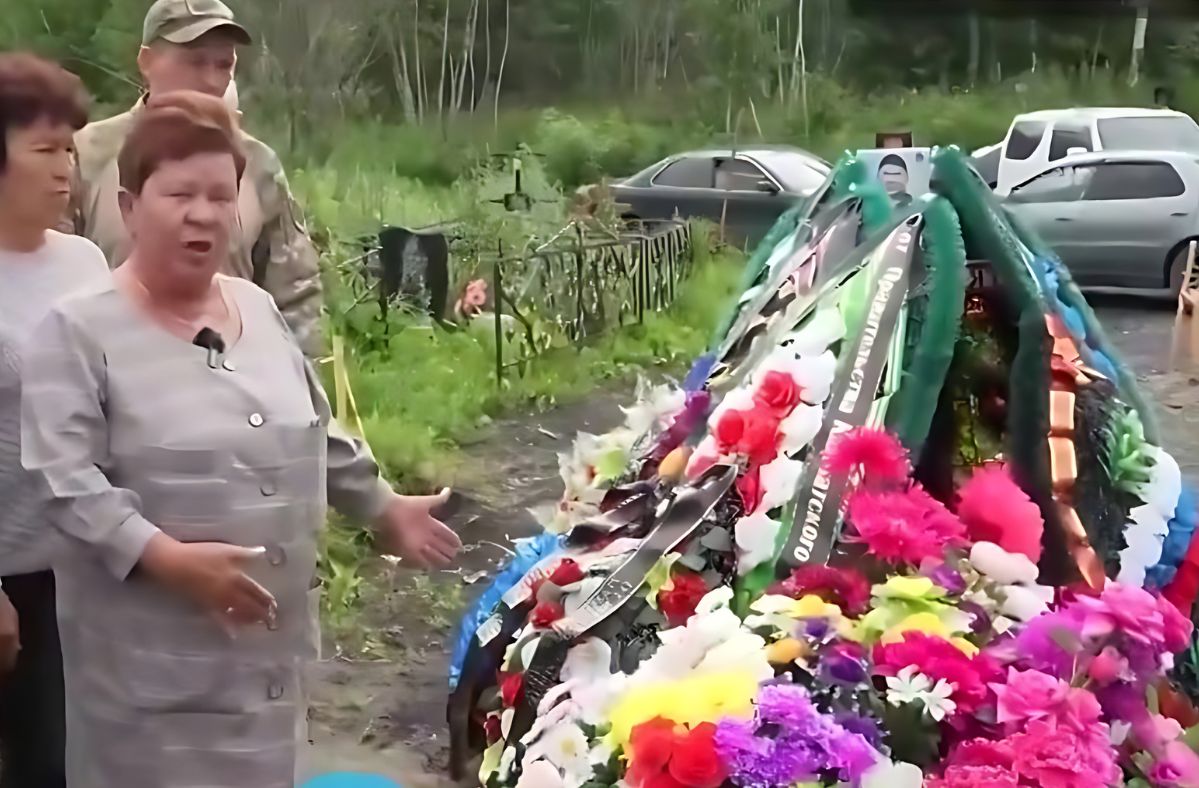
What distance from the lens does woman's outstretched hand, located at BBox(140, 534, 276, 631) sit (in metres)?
1.41

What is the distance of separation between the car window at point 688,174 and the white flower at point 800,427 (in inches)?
31.1

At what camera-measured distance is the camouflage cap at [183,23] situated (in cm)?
171

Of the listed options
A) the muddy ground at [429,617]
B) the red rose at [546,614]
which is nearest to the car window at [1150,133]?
the muddy ground at [429,617]

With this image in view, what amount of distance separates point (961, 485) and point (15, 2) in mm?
1483

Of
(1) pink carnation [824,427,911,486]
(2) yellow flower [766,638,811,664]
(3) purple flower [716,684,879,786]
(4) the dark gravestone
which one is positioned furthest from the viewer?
(4) the dark gravestone

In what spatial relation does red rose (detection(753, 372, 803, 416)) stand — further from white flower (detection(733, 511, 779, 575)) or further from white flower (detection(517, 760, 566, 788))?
white flower (detection(517, 760, 566, 788))

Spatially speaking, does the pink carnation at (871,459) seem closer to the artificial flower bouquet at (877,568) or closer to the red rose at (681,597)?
the artificial flower bouquet at (877,568)

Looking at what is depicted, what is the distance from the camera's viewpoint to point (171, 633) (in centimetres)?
149

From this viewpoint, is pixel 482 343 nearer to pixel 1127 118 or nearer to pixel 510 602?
pixel 510 602

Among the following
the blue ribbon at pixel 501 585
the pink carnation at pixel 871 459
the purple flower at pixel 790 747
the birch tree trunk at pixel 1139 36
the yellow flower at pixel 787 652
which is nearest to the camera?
the purple flower at pixel 790 747

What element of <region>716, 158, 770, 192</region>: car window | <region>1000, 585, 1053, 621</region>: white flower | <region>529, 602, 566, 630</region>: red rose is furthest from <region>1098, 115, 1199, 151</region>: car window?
<region>529, 602, 566, 630</region>: red rose

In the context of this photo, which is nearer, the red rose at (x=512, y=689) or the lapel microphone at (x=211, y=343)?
the lapel microphone at (x=211, y=343)

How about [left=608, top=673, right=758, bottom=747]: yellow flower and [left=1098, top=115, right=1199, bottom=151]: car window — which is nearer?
[left=608, top=673, right=758, bottom=747]: yellow flower

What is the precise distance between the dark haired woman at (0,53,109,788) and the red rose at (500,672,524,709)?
585 mm
